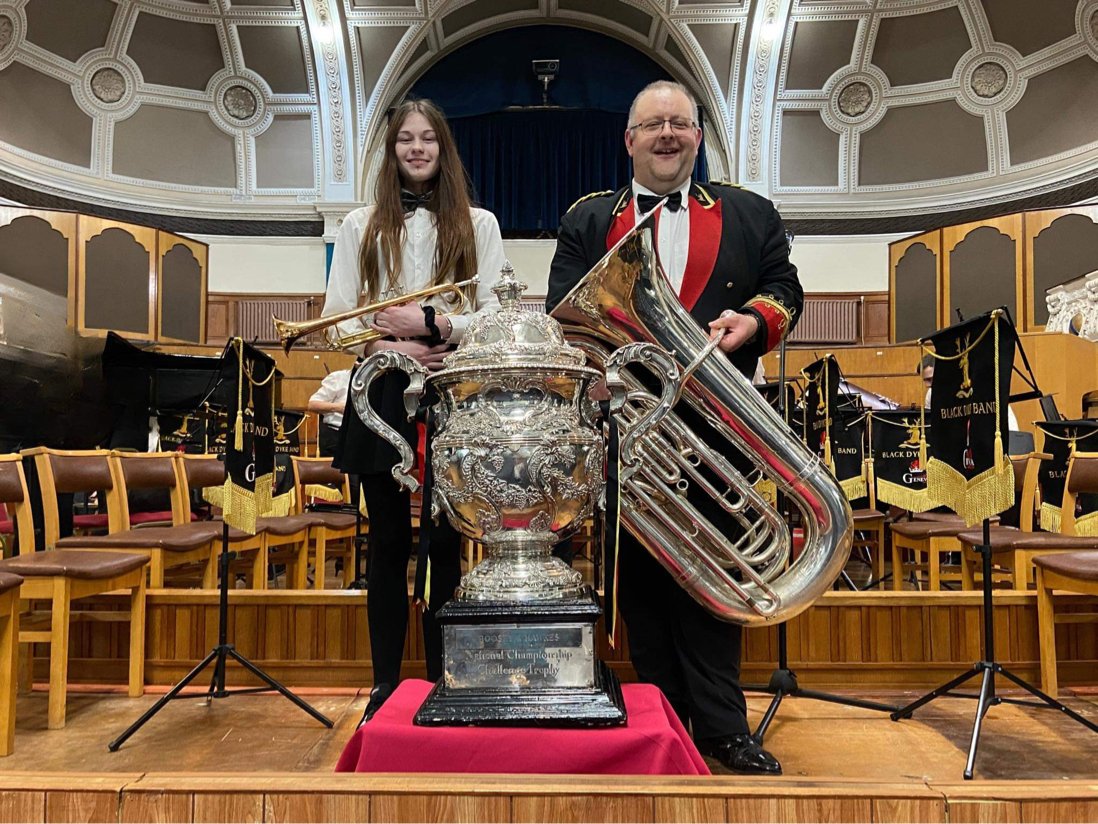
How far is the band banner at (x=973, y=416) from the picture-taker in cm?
202

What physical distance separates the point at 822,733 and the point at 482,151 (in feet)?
38.3

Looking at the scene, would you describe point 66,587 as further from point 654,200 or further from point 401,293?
point 654,200

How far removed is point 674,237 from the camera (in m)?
2.00

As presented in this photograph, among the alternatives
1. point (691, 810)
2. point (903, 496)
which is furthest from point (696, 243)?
point (903, 496)

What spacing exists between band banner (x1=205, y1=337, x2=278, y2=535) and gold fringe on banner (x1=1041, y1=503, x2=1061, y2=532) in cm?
299

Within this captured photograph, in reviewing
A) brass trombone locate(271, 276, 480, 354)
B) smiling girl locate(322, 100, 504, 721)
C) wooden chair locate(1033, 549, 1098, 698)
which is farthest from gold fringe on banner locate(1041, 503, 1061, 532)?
brass trombone locate(271, 276, 480, 354)

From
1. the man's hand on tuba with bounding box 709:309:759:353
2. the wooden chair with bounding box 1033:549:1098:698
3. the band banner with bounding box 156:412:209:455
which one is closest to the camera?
the man's hand on tuba with bounding box 709:309:759:353

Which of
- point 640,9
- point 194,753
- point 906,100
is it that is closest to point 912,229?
point 906,100

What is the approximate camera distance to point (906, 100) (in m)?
12.1

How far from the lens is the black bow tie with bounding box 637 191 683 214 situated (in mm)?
1966

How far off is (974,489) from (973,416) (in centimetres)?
18

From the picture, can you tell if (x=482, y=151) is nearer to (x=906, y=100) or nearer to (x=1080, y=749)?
(x=906, y=100)

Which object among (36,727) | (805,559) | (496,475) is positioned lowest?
(36,727)

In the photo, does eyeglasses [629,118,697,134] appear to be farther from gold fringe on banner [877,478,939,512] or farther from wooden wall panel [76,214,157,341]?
wooden wall panel [76,214,157,341]
